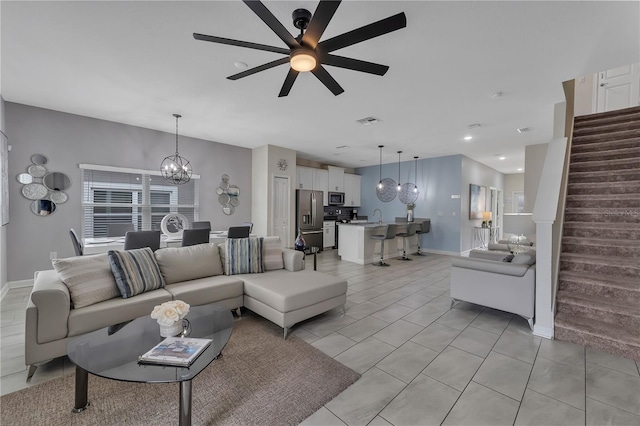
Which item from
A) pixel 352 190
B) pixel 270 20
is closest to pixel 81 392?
pixel 270 20

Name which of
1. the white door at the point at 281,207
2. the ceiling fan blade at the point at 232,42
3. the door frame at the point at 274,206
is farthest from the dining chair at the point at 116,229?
the ceiling fan blade at the point at 232,42

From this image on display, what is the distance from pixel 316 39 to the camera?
1.78m

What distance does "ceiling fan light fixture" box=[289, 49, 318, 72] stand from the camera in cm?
187

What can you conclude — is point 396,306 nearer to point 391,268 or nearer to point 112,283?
point 391,268

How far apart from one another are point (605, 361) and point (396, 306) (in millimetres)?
1876

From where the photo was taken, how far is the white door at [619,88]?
16.5 feet

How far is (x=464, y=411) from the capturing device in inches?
66.9

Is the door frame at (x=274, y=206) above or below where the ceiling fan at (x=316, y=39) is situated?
below

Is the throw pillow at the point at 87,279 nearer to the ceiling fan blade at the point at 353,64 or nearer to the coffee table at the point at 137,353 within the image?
the coffee table at the point at 137,353

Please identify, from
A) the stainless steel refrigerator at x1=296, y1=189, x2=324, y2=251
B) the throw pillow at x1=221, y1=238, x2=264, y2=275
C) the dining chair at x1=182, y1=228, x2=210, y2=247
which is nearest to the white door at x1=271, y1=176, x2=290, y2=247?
the stainless steel refrigerator at x1=296, y1=189, x2=324, y2=251

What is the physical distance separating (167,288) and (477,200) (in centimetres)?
842

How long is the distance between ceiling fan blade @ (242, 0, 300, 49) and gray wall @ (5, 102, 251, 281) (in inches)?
139

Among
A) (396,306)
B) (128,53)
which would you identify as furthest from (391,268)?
(128,53)

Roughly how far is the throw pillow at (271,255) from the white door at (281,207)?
2963 millimetres
